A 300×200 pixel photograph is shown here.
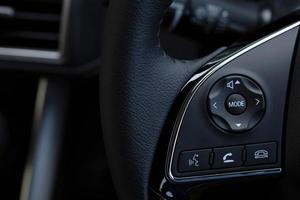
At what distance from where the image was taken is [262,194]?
2.34ft

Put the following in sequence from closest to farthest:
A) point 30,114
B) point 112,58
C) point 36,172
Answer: point 112,58 < point 36,172 < point 30,114

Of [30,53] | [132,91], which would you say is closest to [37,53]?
[30,53]

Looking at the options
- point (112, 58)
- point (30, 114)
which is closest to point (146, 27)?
point (112, 58)

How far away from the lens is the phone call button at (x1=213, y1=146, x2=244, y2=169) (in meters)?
Answer: 0.65

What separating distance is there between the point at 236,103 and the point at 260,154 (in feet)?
0.19

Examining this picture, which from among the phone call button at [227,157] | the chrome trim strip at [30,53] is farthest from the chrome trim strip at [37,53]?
the phone call button at [227,157]

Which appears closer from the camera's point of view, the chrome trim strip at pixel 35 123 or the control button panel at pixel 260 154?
the control button panel at pixel 260 154

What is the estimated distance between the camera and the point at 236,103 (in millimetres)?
661

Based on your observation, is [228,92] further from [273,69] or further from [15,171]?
[15,171]

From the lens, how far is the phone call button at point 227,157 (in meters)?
0.65

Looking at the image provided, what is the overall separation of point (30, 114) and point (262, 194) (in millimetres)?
633

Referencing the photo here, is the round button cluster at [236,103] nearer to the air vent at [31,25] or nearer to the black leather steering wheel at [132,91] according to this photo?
the black leather steering wheel at [132,91]

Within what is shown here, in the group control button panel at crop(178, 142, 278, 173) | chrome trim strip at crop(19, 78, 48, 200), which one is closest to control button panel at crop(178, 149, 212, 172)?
control button panel at crop(178, 142, 278, 173)

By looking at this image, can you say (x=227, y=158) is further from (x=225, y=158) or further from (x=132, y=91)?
(x=132, y=91)
